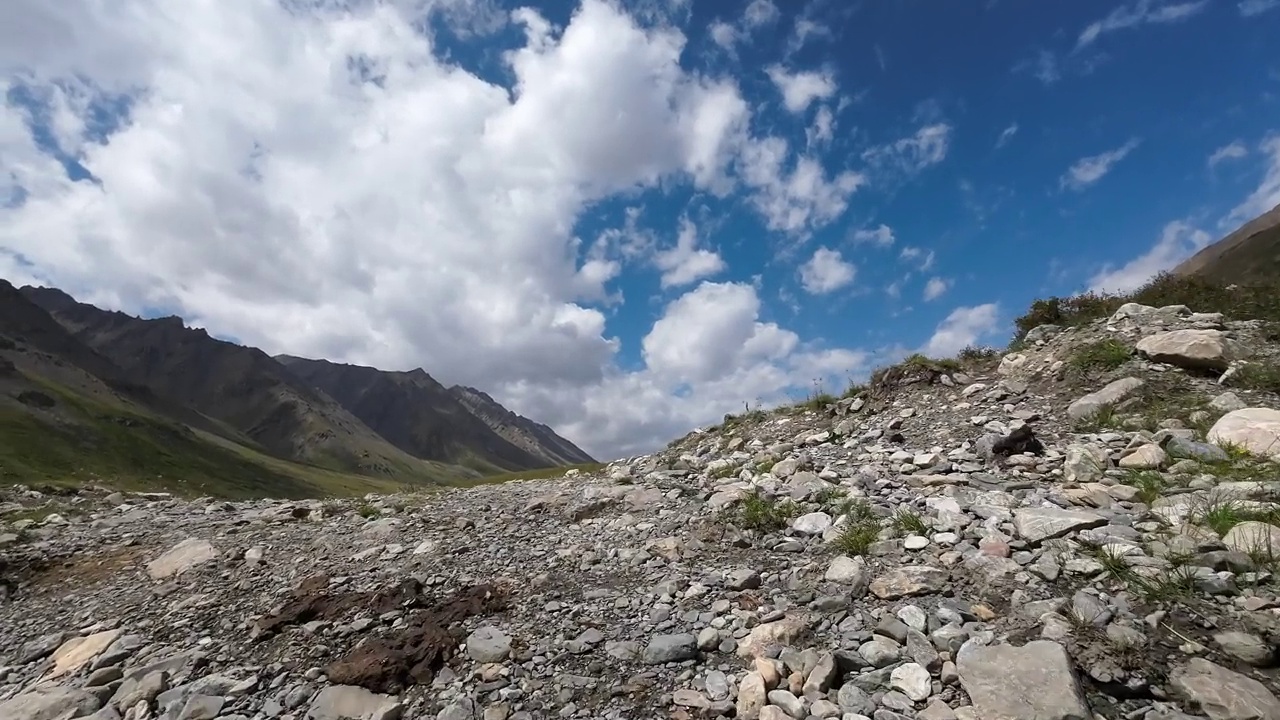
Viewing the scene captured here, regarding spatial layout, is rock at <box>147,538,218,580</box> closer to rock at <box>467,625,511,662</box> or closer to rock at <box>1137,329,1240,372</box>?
rock at <box>467,625,511,662</box>

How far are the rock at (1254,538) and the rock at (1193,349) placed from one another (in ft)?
22.5

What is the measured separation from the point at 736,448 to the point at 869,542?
890 cm

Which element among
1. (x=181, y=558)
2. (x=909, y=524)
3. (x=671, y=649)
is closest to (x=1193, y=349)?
(x=909, y=524)

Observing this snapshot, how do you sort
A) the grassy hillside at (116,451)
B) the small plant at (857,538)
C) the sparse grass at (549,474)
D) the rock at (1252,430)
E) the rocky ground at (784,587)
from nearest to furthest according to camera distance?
1. the rocky ground at (784,587)
2. the small plant at (857,538)
3. the rock at (1252,430)
4. the sparse grass at (549,474)
5. the grassy hillside at (116,451)

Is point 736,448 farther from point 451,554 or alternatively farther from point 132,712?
point 132,712

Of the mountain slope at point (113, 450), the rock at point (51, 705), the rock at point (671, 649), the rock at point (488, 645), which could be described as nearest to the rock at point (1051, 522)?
the rock at point (671, 649)

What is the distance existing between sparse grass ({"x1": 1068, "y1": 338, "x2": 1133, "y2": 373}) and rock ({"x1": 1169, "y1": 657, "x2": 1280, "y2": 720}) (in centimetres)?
951

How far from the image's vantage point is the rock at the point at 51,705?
21.1 ft

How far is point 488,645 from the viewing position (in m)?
6.46

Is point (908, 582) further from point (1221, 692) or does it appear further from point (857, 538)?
point (1221, 692)

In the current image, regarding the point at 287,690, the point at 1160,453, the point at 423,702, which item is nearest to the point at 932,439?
the point at 1160,453

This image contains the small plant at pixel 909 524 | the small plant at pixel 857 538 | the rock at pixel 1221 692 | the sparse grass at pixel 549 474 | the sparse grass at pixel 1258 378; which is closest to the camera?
the rock at pixel 1221 692

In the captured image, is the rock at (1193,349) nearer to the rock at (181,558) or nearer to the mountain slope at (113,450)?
the rock at (181,558)

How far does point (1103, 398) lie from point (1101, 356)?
1.94m
